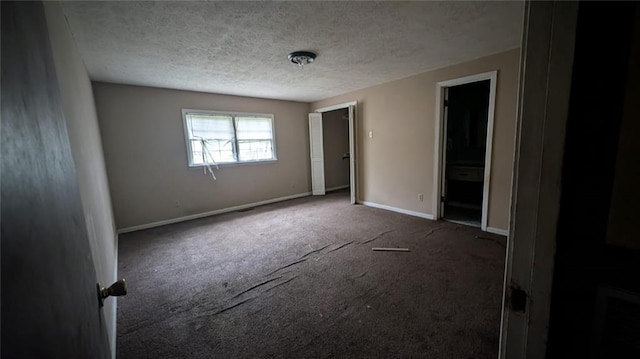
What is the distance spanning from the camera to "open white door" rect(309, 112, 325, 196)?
550 centimetres

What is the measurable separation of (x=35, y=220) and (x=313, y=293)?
1.92 m

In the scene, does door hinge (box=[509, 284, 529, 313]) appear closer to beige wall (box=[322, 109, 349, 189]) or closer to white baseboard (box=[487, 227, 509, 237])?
white baseboard (box=[487, 227, 509, 237])

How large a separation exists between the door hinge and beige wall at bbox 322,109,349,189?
228 inches

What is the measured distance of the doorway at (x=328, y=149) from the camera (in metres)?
5.55

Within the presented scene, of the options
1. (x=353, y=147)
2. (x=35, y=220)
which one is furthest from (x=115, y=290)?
(x=353, y=147)

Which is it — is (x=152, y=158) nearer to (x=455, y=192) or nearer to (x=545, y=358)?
(x=545, y=358)

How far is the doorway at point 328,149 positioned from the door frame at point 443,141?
210 centimetres

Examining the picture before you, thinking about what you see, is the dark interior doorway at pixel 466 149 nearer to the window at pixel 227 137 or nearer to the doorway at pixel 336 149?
the doorway at pixel 336 149

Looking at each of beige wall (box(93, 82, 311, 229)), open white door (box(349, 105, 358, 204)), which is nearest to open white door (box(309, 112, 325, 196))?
beige wall (box(93, 82, 311, 229))

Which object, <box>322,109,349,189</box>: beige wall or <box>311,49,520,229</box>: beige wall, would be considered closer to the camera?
<box>311,49,520,229</box>: beige wall

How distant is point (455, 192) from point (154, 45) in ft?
16.7

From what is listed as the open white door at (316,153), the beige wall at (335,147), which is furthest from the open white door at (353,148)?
the beige wall at (335,147)

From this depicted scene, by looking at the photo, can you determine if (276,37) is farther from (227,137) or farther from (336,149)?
(336,149)

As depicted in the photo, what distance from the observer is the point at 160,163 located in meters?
3.96
